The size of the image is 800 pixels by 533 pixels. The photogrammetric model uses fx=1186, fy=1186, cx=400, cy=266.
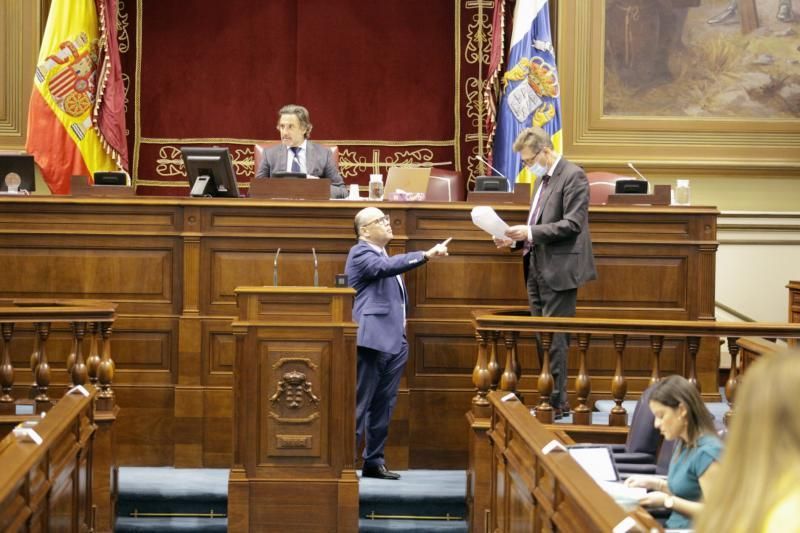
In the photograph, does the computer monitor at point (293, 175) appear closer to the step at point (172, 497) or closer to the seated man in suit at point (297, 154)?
the seated man in suit at point (297, 154)

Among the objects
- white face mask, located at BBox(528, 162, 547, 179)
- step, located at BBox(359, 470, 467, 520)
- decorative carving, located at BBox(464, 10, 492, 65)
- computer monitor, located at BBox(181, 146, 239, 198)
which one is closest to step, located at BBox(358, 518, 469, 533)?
step, located at BBox(359, 470, 467, 520)

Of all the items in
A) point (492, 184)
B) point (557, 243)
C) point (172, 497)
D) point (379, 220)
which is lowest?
point (172, 497)

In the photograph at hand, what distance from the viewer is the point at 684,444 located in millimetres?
3977

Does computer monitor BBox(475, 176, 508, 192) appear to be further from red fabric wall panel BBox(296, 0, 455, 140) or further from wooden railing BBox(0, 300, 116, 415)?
red fabric wall panel BBox(296, 0, 455, 140)

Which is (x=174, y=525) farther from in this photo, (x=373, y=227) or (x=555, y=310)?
(x=555, y=310)

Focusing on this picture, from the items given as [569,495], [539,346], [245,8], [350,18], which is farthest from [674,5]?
[569,495]

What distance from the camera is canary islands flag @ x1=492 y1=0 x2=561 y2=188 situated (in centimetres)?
909

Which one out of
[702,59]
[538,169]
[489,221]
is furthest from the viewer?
[702,59]

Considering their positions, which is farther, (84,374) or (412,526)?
(412,526)

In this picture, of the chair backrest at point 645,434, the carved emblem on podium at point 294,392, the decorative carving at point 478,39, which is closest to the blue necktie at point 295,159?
the carved emblem on podium at point 294,392

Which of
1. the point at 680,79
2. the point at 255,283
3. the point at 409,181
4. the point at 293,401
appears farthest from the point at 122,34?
the point at 293,401

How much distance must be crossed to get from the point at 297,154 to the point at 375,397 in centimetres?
193

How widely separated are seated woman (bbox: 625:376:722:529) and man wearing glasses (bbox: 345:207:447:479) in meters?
2.48

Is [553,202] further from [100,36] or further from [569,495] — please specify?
[100,36]
